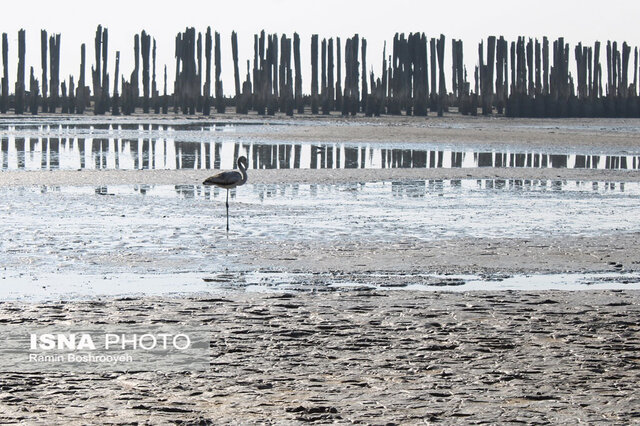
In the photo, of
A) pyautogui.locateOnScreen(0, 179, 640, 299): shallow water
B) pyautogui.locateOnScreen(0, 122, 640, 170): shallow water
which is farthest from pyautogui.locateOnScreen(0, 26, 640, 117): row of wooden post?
pyautogui.locateOnScreen(0, 179, 640, 299): shallow water

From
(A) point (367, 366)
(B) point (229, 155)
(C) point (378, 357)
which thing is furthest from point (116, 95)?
(A) point (367, 366)

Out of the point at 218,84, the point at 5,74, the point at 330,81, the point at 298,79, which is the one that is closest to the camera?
the point at 5,74

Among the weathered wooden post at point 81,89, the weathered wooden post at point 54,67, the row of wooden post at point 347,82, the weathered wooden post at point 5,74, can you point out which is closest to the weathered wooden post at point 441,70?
the row of wooden post at point 347,82

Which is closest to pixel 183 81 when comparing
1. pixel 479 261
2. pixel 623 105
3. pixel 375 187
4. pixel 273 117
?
pixel 273 117

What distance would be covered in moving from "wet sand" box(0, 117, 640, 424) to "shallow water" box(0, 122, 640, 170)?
1000 cm

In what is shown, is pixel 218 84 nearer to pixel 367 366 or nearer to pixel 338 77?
pixel 338 77

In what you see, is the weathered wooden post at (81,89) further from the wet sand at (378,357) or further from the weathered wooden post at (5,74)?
the wet sand at (378,357)

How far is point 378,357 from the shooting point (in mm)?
5055

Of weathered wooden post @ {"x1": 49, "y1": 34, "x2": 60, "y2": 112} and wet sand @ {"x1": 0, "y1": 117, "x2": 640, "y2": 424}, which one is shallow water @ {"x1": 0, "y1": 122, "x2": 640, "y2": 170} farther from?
weathered wooden post @ {"x1": 49, "y1": 34, "x2": 60, "y2": 112}

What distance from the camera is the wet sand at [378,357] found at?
425 centimetres

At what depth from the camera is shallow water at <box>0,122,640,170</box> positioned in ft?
59.6

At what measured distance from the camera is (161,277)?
7430mm

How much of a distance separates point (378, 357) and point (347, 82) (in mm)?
39795

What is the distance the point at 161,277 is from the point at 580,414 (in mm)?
3756
